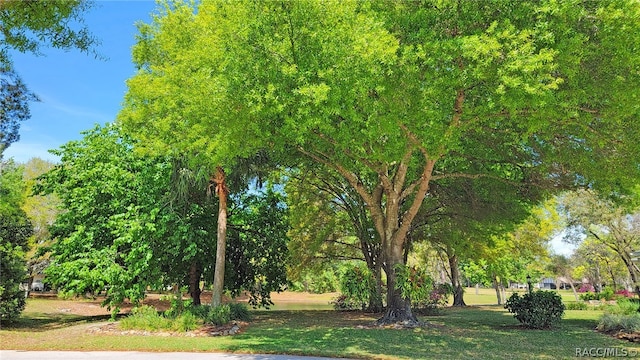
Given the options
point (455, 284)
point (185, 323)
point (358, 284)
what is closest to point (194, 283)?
point (185, 323)

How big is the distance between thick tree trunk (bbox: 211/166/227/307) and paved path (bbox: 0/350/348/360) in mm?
5845

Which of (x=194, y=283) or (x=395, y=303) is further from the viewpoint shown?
(x=194, y=283)

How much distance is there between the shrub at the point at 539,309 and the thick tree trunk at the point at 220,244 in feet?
36.3

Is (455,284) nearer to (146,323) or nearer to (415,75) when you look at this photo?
(146,323)

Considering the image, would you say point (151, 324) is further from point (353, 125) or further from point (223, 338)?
point (353, 125)

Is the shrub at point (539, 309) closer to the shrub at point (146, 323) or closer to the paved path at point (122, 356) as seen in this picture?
the paved path at point (122, 356)

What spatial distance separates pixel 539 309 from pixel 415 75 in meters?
10.4

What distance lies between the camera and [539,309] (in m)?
15.0

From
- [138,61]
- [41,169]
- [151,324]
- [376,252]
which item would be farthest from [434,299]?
[41,169]

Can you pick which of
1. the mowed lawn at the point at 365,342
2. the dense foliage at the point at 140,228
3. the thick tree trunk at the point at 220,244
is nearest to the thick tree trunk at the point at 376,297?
the dense foliage at the point at 140,228

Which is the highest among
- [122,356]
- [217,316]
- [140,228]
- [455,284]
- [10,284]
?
[140,228]

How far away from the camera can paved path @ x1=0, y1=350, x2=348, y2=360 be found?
886 cm

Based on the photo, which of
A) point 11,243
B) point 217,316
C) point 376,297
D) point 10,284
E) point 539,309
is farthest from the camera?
point 376,297

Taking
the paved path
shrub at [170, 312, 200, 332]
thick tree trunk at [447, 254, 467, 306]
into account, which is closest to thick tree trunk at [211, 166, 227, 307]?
shrub at [170, 312, 200, 332]
